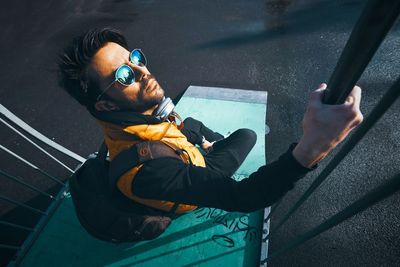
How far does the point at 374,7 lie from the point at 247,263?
2.19 m

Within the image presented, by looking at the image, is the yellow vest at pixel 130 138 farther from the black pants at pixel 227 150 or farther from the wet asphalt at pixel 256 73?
the wet asphalt at pixel 256 73

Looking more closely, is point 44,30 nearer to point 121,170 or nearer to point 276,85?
point 276,85

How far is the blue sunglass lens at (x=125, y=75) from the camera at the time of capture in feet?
5.92

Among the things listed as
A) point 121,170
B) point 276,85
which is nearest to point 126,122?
point 121,170

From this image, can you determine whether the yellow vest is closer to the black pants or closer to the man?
the man

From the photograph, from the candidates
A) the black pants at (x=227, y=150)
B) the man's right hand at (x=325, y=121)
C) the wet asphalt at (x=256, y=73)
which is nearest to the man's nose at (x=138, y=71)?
the wet asphalt at (x=256, y=73)

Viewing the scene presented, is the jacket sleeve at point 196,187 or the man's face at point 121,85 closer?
the jacket sleeve at point 196,187

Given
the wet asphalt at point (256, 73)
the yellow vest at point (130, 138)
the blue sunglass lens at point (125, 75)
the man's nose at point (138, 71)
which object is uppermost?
the blue sunglass lens at point (125, 75)

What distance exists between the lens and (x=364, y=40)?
61cm

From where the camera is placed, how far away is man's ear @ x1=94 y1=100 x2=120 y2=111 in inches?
71.3

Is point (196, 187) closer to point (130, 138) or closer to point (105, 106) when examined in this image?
point (130, 138)

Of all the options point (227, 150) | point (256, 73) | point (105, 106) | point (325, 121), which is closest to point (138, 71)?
point (105, 106)

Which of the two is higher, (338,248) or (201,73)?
(201,73)

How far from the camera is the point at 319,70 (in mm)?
4277
